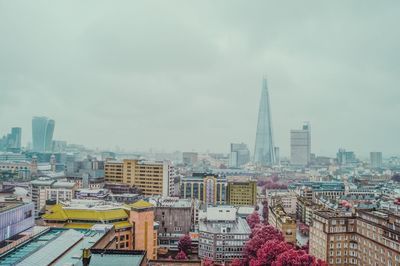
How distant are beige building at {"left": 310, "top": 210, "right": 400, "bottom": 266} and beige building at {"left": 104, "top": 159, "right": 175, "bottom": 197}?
166 ft

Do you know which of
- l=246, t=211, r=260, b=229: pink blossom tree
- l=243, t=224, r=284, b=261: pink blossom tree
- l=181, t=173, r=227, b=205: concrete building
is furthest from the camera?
l=181, t=173, r=227, b=205: concrete building

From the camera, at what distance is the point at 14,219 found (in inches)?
1797

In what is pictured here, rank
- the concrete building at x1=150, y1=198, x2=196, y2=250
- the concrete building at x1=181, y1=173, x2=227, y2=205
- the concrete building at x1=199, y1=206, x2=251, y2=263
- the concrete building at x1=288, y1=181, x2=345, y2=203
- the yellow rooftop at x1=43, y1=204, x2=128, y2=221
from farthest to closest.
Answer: the concrete building at x1=288, y1=181, x2=345, y2=203, the concrete building at x1=181, y1=173, x2=227, y2=205, the concrete building at x1=150, y1=198, x2=196, y2=250, the concrete building at x1=199, y1=206, x2=251, y2=263, the yellow rooftop at x1=43, y1=204, x2=128, y2=221

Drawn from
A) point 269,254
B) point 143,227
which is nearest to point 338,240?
point 269,254

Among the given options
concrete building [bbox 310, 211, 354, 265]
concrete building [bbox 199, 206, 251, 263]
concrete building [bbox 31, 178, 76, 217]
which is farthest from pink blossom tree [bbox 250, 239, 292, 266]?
concrete building [bbox 31, 178, 76, 217]

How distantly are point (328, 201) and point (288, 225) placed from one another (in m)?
22.5

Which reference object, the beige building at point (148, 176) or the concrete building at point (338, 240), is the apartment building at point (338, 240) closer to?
the concrete building at point (338, 240)

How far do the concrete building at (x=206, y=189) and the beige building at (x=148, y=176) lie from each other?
6.02 meters

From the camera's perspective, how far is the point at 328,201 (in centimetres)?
8138

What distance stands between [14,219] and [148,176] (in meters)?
52.2

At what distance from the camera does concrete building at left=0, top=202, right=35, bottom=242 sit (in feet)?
141

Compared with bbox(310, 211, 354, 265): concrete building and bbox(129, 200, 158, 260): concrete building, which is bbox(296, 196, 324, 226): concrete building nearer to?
bbox(310, 211, 354, 265): concrete building

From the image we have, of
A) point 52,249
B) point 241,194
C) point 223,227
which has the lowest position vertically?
point 223,227

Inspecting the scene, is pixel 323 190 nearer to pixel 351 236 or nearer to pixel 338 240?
pixel 351 236
